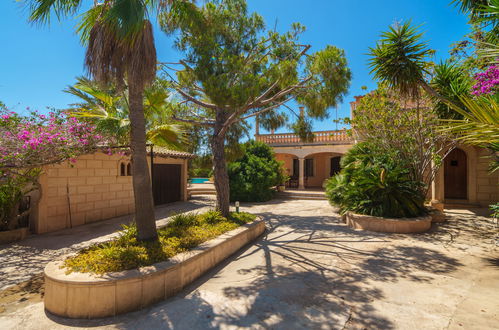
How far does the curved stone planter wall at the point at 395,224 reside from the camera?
7547 millimetres

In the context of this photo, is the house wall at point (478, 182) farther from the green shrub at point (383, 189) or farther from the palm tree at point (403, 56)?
the palm tree at point (403, 56)

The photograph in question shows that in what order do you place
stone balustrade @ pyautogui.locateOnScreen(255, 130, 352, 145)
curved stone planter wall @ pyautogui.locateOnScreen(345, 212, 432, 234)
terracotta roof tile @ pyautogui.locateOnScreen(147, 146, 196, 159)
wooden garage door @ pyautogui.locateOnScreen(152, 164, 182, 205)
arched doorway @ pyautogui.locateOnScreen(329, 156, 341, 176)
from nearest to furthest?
curved stone planter wall @ pyautogui.locateOnScreen(345, 212, 432, 234) < terracotta roof tile @ pyautogui.locateOnScreen(147, 146, 196, 159) < wooden garage door @ pyautogui.locateOnScreen(152, 164, 182, 205) < stone balustrade @ pyautogui.locateOnScreen(255, 130, 352, 145) < arched doorway @ pyautogui.locateOnScreen(329, 156, 341, 176)

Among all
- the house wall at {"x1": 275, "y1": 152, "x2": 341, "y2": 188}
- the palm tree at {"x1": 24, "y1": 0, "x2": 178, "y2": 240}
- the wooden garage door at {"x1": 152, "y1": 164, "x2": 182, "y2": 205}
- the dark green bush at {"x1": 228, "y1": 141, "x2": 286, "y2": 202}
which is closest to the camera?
the palm tree at {"x1": 24, "y1": 0, "x2": 178, "y2": 240}

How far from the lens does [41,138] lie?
6.22 m

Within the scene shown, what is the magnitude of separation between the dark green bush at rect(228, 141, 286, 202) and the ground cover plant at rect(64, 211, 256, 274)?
7753mm

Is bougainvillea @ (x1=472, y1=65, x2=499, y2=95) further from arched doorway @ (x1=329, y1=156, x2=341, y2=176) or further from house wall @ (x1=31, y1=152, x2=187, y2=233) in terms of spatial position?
arched doorway @ (x1=329, y1=156, x2=341, y2=176)

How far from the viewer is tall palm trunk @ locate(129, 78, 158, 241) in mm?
4773

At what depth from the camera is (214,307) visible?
12.0 ft

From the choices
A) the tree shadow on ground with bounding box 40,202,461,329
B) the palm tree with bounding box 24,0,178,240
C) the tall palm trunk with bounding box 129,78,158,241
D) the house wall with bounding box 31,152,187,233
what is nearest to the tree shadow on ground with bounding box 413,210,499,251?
the tree shadow on ground with bounding box 40,202,461,329

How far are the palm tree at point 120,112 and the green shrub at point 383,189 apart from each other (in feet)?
19.1

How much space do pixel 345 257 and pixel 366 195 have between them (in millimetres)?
3418

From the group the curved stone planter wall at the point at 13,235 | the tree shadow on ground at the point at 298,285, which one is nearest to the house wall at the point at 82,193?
the curved stone planter wall at the point at 13,235

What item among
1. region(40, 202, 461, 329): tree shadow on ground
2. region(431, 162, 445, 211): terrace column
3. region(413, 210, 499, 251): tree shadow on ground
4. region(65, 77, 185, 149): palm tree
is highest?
region(65, 77, 185, 149): palm tree

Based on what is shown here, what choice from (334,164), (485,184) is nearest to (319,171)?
(334,164)
